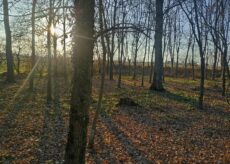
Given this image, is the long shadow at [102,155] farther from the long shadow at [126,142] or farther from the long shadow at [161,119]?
the long shadow at [161,119]

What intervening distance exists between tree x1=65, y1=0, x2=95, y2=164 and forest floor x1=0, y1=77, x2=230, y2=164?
329 cm

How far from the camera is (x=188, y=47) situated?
57.6m

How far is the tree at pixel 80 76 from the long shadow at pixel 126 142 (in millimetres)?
3855

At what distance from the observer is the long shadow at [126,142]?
10492 mm

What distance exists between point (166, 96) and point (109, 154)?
1371 centimetres

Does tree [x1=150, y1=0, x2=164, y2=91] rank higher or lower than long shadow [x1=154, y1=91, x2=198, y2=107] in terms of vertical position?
higher

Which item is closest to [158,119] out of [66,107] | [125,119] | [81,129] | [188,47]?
[125,119]

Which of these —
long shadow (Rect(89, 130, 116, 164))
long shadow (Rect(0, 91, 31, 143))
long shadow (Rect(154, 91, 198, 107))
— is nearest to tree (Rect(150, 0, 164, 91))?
long shadow (Rect(154, 91, 198, 107))

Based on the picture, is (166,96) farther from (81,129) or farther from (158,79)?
(81,129)

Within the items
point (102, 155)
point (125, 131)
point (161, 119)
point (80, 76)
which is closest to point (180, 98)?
point (161, 119)

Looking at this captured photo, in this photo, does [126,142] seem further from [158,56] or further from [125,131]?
[158,56]

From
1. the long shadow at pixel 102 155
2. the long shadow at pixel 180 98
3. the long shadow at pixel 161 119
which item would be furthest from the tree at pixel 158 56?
the long shadow at pixel 102 155

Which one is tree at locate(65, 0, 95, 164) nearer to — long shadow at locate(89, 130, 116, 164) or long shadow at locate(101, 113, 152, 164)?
long shadow at locate(89, 130, 116, 164)

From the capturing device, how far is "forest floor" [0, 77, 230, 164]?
34.9 ft
